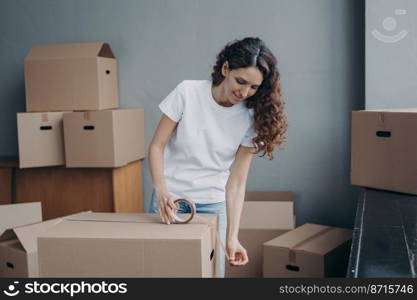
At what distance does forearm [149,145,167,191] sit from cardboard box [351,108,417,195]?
80 cm

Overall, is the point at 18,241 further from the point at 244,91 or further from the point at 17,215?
the point at 244,91

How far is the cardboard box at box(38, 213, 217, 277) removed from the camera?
1102mm

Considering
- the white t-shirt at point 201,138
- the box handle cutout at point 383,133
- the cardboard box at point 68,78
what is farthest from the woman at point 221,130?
the cardboard box at point 68,78

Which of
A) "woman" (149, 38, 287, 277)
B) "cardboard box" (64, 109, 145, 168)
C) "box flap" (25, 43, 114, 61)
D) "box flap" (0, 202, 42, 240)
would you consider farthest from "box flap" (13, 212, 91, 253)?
"box flap" (25, 43, 114, 61)

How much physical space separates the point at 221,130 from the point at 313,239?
103 cm

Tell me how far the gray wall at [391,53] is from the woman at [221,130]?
1151mm

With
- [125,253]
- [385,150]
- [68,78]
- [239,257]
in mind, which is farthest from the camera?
[68,78]

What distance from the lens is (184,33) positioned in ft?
10.1

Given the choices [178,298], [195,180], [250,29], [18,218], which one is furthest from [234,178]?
[250,29]

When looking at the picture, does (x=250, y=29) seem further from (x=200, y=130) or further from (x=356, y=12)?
(x=200, y=130)

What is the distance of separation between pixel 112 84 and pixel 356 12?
1.50 m

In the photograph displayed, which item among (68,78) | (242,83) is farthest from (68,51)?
(242,83)

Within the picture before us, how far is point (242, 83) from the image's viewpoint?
155cm

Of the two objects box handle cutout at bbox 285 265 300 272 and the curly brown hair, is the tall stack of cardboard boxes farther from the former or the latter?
the curly brown hair
